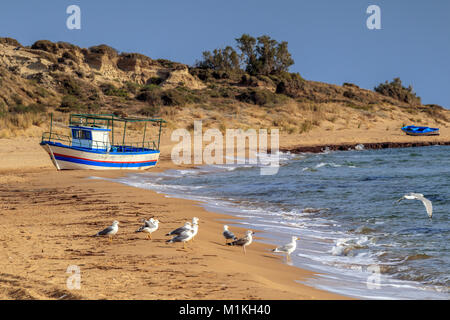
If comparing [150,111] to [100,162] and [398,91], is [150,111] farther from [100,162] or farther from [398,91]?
[398,91]

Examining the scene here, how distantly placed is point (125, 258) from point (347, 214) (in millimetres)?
7882

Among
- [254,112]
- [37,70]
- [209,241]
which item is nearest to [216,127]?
[254,112]

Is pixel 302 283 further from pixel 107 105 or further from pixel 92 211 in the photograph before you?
pixel 107 105

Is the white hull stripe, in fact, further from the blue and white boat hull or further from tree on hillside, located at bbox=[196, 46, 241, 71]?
tree on hillside, located at bbox=[196, 46, 241, 71]

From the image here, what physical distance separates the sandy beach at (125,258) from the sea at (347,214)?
2.79ft

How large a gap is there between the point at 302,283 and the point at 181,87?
51.6 metres

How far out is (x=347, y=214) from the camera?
14.4 m

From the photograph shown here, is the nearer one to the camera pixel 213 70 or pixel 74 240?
pixel 74 240

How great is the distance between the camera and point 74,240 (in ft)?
30.5

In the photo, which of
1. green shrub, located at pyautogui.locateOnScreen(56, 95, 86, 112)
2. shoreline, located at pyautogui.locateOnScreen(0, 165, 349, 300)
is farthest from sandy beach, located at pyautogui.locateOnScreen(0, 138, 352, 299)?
green shrub, located at pyautogui.locateOnScreen(56, 95, 86, 112)

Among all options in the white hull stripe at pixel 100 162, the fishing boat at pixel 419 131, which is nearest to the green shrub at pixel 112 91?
the fishing boat at pixel 419 131

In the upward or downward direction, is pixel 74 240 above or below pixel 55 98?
below

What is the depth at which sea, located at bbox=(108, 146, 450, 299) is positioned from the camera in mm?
8578

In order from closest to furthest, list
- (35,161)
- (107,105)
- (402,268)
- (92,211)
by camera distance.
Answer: (402,268), (92,211), (35,161), (107,105)
